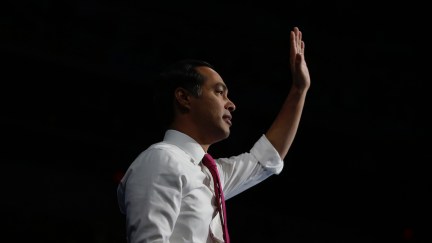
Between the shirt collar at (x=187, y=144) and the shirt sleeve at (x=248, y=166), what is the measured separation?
160 mm

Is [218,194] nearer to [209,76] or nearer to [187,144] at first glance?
[187,144]

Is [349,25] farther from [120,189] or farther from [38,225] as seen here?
[120,189]

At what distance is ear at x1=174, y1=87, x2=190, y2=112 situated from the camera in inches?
56.9

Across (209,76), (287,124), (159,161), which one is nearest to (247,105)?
(287,124)

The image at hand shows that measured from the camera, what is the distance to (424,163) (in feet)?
19.4

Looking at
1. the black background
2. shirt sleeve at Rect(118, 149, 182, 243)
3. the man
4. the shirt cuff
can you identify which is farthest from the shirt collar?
the black background

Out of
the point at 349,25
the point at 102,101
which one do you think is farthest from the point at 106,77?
the point at 349,25

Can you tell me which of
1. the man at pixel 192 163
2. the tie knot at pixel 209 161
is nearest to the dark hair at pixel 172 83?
the man at pixel 192 163

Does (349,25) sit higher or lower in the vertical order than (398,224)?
higher

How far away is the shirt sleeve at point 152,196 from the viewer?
1162 millimetres

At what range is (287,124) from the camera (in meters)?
1.63

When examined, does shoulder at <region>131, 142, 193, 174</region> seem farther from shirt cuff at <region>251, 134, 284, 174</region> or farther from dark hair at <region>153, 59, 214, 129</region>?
shirt cuff at <region>251, 134, 284, 174</region>

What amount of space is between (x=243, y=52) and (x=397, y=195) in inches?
79.7

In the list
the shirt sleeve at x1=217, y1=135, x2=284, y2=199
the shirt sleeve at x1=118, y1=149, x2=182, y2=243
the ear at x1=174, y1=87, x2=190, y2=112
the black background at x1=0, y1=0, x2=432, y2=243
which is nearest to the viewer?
the shirt sleeve at x1=118, y1=149, x2=182, y2=243
